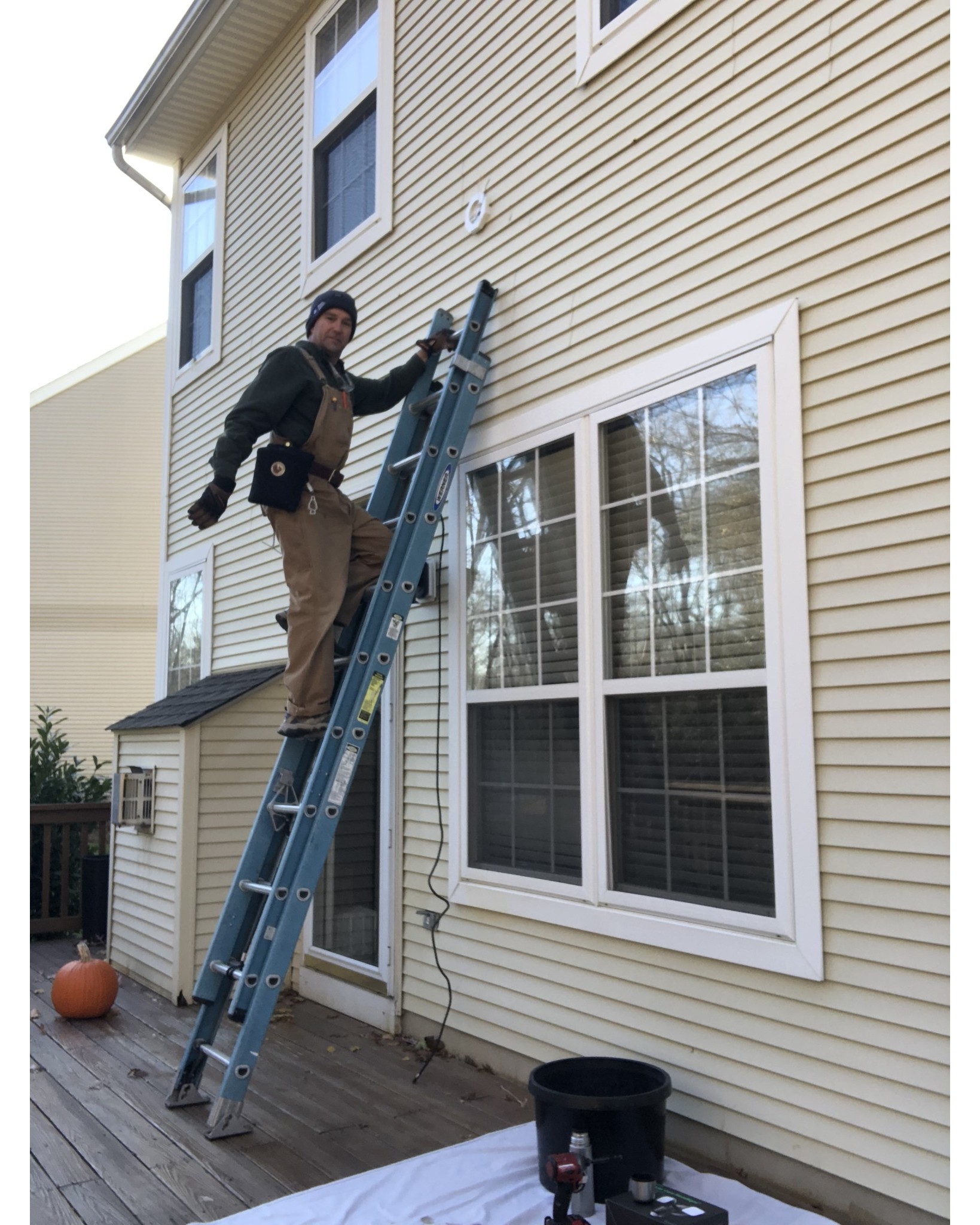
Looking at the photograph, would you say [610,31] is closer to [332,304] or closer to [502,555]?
[332,304]

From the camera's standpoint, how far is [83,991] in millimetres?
5297

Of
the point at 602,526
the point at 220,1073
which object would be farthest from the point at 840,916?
the point at 220,1073

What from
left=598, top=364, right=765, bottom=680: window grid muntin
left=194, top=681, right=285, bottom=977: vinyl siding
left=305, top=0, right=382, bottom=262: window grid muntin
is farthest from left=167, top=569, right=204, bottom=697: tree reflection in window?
left=598, top=364, right=765, bottom=680: window grid muntin

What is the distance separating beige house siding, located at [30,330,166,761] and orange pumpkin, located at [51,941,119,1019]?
12.0m

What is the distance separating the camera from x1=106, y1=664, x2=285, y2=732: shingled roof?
6.04 m

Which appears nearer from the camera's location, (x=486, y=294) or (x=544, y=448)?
(x=544, y=448)

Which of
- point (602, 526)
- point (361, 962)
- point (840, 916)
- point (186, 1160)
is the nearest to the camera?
point (840, 916)

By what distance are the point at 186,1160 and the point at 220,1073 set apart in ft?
3.60

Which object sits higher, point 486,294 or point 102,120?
point 102,120

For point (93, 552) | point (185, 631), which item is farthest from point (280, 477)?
point (93, 552)

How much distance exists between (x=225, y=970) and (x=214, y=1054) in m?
0.29

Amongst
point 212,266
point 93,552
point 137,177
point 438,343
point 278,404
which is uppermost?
point 137,177
